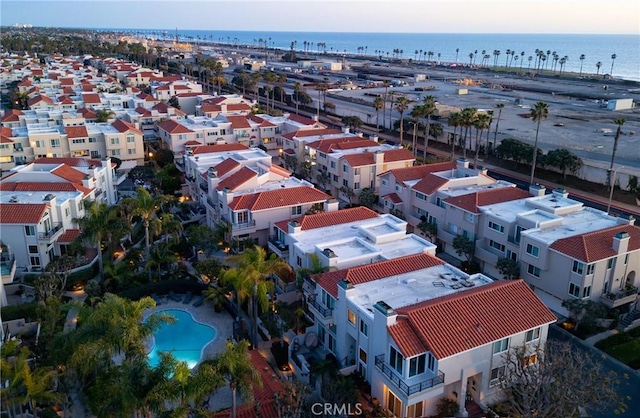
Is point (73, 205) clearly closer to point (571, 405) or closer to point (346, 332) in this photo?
point (346, 332)

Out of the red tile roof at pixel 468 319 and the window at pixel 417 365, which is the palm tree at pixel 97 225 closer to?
the red tile roof at pixel 468 319

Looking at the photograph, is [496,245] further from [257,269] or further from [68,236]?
[68,236]

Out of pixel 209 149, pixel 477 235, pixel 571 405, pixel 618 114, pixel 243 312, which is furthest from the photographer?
pixel 618 114

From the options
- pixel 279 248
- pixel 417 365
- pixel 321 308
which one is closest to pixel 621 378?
pixel 417 365

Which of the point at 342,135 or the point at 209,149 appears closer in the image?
the point at 209,149

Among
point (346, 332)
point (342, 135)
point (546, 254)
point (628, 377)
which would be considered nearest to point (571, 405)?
point (628, 377)

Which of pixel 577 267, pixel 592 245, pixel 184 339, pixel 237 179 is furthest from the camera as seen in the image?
pixel 237 179
